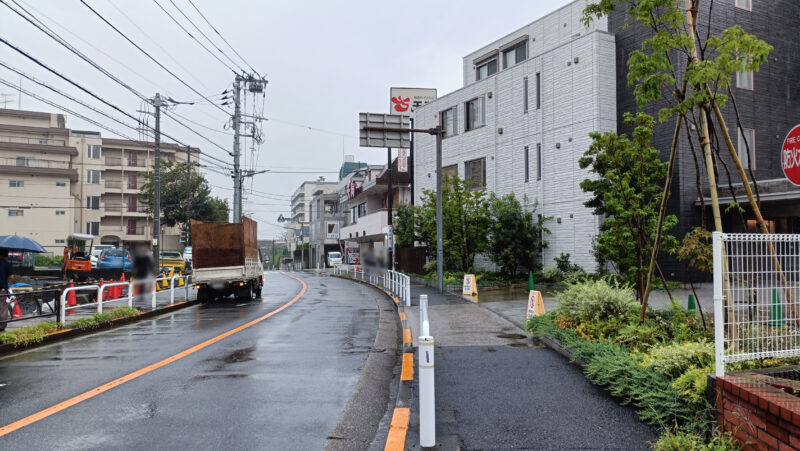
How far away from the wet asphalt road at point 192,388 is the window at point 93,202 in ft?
151

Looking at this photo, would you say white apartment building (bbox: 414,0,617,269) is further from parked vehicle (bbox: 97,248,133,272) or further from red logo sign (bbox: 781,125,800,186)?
parked vehicle (bbox: 97,248,133,272)

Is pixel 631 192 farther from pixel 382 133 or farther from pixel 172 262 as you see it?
pixel 172 262

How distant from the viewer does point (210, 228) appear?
63.8 ft

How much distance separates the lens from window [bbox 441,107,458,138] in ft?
91.8

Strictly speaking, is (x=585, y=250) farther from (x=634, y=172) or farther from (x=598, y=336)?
(x=598, y=336)

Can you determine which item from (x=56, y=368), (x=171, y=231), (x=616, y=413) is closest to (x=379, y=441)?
(x=616, y=413)

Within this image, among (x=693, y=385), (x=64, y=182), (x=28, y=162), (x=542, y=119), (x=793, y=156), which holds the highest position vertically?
(x=28, y=162)

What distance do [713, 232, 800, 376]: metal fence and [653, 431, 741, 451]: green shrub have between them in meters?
0.53

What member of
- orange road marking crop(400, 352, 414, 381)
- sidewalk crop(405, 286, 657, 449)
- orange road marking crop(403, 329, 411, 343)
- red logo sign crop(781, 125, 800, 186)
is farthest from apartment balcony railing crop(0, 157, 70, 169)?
red logo sign crop(781, 125, 800, 186)

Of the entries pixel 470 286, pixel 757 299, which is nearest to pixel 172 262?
pixel 470 286

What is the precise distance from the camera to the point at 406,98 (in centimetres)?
3803

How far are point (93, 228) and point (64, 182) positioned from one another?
5599 millimetres

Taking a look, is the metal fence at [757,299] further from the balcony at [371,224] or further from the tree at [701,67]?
the balcony at [371,224]

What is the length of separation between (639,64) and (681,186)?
14.0 m
